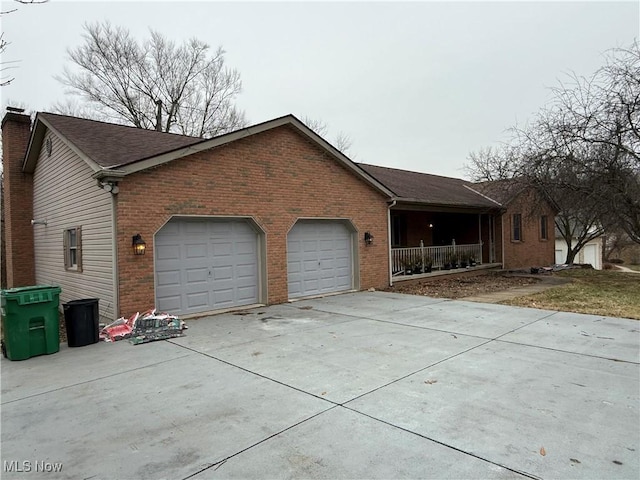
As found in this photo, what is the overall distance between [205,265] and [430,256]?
33.2 feet

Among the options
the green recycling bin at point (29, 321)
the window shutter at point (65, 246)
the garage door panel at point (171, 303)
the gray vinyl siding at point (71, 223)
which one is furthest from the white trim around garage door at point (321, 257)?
the window shutter at point (65, 246)

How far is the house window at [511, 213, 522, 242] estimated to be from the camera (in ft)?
66.6

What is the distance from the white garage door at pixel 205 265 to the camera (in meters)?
8.80

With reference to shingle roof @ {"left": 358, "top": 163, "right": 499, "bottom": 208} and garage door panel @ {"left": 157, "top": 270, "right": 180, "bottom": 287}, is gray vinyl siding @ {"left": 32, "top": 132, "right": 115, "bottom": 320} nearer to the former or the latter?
garage door panel @ {"left": 157, "top": 270, "right": 180, "bottom": 287}

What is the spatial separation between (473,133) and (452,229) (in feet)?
30.5

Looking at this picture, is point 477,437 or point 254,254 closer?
point 477,437

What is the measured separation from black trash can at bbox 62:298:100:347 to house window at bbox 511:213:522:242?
1958 centimetres

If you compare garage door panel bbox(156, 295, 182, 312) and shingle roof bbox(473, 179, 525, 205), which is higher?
shingle roof bbox(473, 179, 525, 205)

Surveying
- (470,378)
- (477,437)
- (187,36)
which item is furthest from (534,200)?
(187,36)

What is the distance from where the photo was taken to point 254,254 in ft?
34.4

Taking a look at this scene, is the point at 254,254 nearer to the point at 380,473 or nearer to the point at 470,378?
the point at 470,378

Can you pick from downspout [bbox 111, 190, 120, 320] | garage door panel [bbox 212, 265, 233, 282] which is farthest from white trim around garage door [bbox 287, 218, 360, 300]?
downspout [bbox 111, 190, 120, 320]

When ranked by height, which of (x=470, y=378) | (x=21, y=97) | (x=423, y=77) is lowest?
(x=470, y=378)

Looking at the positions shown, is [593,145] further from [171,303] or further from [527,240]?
[171,303]
